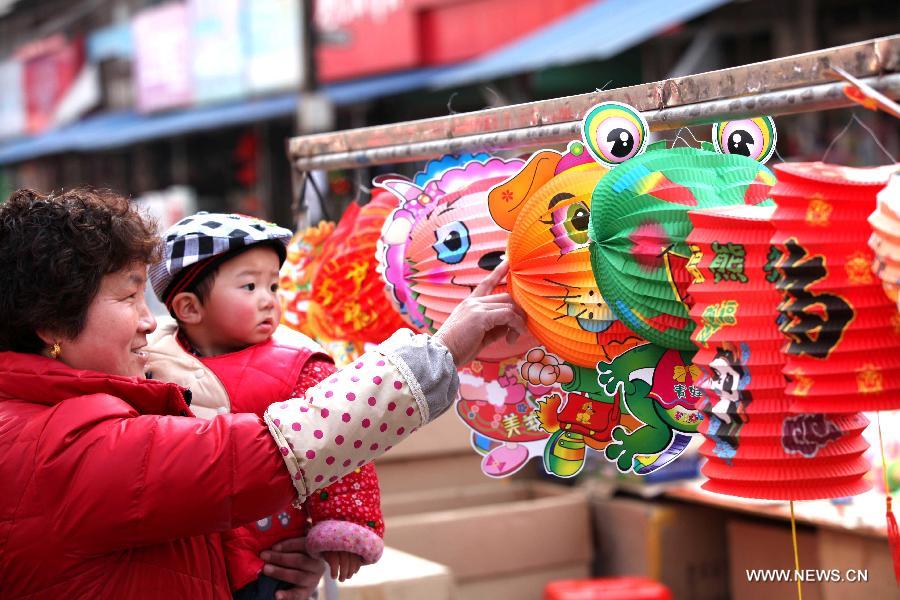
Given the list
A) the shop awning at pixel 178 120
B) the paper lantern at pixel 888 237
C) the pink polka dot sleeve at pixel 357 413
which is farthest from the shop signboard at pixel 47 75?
the paper lantern at pixel 888 237

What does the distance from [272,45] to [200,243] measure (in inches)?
397

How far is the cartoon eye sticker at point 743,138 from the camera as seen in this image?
65.4 inches

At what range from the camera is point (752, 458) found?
142 cm

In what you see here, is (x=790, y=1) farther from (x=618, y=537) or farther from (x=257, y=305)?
(x=257, y=305)

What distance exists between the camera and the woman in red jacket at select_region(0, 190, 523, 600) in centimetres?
142

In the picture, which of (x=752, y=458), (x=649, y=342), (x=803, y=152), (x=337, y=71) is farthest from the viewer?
(x=337, y=71)

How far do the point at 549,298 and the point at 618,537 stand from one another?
9.40 ft

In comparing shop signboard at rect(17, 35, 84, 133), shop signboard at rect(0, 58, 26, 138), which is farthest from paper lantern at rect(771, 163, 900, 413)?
shop signboard at rect(0, 58, 26, 138)

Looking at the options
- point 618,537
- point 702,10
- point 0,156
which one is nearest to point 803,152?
point 702,10

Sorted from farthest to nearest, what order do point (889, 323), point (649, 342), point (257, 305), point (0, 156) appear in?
point (0, 156), point (257, 305), point (649, 342), point (889, 323)

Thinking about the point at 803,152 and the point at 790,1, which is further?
the point at 790,1

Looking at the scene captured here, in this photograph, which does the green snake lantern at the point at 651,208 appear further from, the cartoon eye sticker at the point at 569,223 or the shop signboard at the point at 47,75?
the shop signboard at the point at 47,75

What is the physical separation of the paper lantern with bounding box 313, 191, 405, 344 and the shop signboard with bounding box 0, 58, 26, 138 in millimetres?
17247

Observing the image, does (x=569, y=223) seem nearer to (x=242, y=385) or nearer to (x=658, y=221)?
(x=658, y=221)
